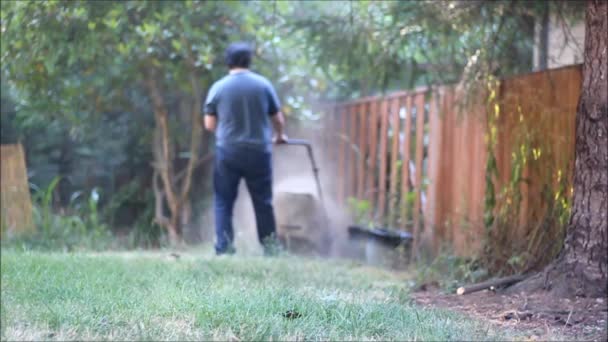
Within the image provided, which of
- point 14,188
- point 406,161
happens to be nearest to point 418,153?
point 406,161

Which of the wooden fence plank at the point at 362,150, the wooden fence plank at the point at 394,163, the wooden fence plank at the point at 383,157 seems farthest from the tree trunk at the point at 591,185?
the wooden fence plank at the point at 362,150

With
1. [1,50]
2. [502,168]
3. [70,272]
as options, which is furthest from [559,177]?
[1,50]

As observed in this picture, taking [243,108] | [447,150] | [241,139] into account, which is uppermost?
[243,108]

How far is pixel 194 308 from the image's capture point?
3.84 metres

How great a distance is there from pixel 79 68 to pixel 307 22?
123 inches

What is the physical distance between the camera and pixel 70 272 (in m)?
5.17

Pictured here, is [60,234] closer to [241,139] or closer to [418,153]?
[241,139]

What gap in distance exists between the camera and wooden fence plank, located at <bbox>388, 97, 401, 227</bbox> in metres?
9.41

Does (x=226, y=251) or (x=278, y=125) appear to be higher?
(x=278, y=125)

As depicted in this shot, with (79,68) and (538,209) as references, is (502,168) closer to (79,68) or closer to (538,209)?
(538,209)

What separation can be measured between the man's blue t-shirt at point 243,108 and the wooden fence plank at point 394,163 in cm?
197

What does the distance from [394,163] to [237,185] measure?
Answer: 2.20 meters

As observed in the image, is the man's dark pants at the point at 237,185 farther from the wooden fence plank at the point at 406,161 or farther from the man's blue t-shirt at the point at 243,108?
the wooden fence plank at the point at 406,161

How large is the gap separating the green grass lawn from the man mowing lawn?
2.20 meters
